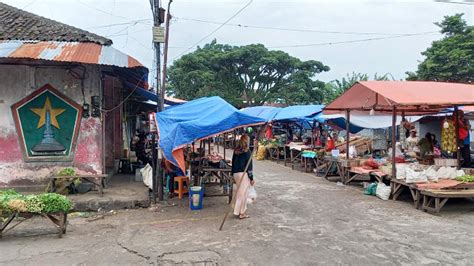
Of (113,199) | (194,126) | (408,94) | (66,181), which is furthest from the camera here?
(408,94)

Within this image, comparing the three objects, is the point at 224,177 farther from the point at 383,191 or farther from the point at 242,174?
the point at 383,191

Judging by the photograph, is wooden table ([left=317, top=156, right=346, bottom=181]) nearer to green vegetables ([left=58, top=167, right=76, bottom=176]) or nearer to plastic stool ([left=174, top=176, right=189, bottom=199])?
plastic stool ([left=174, top=176, right=189, bottom=199])

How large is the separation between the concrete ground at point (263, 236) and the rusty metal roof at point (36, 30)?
15.2 feet

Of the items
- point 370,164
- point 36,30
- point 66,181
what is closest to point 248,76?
point 370,164

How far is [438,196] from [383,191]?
181 centimetres

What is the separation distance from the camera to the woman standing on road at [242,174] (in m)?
7.66

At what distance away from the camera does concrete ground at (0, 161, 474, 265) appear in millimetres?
5500

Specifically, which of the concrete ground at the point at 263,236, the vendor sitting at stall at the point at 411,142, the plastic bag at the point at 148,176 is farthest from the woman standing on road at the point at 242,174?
the vendor sitting at stall at the point at 411,142

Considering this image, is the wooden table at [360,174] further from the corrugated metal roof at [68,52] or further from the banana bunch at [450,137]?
the corrugated metal roof at [68,52]

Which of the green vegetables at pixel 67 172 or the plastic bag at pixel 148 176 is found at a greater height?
the green vegetables at pixel 67 172

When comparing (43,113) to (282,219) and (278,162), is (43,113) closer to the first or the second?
(282,219)

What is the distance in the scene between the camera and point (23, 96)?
904cm

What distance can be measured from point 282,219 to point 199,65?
89.5 feet

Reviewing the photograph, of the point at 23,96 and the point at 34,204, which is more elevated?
the point at 23,96
